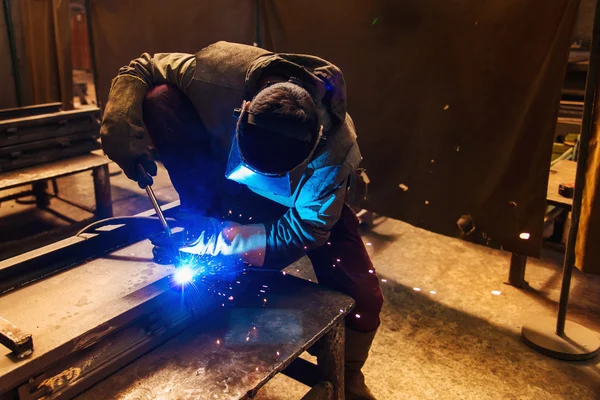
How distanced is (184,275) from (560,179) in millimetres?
2636

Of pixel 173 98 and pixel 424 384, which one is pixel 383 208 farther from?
pixel 173 98

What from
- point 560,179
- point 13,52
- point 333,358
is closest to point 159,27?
point 13,52

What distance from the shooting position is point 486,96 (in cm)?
286

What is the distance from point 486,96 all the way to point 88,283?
2187 mm

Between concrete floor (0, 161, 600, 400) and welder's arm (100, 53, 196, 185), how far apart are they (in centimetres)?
117

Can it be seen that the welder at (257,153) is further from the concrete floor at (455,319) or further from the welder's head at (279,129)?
the concrete floor at (455,319)

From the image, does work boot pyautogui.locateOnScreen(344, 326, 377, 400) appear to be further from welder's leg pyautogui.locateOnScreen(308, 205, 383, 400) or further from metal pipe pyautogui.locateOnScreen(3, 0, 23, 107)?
metal pipe pyautogui.locateOnScreen(3, 0, 23, 107)

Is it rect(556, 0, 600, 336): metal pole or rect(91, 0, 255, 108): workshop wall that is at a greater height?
rect(91, 0, 255, 108): workshop wall

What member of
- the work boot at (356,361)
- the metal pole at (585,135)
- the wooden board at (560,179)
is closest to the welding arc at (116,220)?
the work boot at (356,361)

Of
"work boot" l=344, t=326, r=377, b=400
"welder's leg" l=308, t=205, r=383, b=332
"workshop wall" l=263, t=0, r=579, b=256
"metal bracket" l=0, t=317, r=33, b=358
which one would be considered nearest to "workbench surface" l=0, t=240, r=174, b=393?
"metal bracket" l=0, t=317, r=33, b=358

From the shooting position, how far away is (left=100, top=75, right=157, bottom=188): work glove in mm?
2021

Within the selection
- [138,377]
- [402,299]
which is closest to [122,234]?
[138,377]

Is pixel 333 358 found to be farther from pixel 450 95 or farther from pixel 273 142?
pixel 450 95

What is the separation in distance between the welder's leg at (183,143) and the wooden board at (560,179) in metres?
1.96
